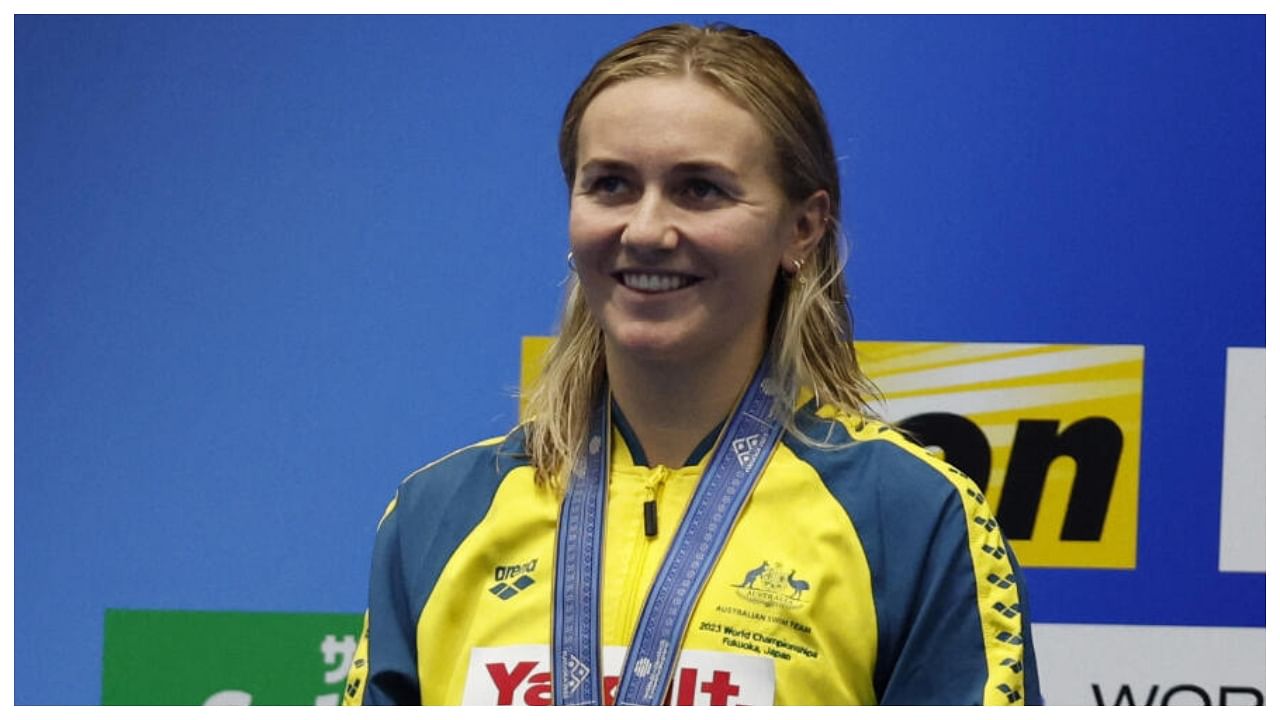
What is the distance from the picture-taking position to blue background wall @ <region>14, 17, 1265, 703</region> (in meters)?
2.83

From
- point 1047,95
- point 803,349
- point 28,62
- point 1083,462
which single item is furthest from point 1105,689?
point 28,62

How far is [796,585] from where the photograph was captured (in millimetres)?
1669

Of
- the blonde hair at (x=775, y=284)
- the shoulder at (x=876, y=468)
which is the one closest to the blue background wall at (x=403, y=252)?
the blonde hair at (x=775, y=284)

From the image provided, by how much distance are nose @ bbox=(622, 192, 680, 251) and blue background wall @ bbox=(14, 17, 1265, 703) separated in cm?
119

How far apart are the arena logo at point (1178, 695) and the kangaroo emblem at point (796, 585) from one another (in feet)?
4.51

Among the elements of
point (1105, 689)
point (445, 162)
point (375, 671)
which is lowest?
point (375, 671)

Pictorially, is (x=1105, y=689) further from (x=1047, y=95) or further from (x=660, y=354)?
(x=660, y=354)

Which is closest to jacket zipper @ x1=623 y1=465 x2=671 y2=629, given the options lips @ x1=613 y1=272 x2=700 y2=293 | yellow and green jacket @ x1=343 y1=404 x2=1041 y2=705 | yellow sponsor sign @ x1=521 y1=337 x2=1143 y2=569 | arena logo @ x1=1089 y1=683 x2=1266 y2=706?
yellow and green jacket @ x1=343 y1=404 x2=1041 y2=705

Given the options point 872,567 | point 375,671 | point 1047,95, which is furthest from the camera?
point 1047,95

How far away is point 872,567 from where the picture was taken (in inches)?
65.8

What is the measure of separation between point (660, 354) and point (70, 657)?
1714 millimetres

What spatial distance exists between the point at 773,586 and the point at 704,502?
4.8 inches

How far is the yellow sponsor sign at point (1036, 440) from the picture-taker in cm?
284

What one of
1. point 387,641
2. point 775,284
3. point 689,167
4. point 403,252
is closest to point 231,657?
point 403,252
